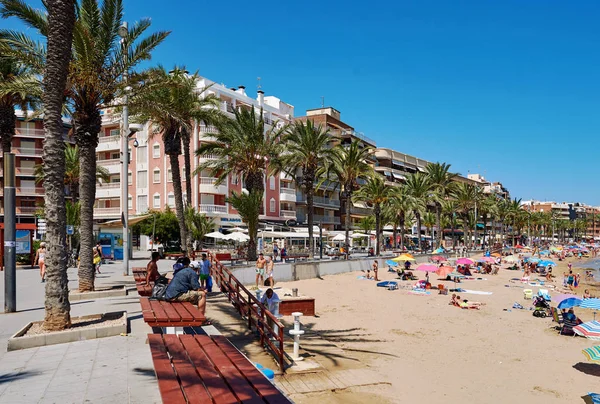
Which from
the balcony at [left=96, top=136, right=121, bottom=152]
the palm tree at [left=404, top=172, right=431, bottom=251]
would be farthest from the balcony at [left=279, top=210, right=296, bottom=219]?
the balcony at [left=96, top=136, right=121, bottom=152]

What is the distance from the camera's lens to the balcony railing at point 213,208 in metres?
44.7

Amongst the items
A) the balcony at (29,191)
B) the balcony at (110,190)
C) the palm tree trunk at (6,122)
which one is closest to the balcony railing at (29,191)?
the balcony at (29,191)

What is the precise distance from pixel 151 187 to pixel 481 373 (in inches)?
1686

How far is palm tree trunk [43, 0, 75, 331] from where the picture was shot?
859 centimetres

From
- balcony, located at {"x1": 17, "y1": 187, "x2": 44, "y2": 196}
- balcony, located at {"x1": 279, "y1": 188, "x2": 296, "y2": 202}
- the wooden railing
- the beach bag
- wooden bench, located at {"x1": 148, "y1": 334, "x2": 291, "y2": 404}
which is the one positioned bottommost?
the wooden railing

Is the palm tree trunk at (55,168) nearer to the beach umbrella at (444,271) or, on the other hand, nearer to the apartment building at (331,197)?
the beach umbrella at (444,271)

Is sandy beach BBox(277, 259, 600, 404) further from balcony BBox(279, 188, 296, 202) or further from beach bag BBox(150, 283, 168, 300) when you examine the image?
balcony BBox(279, 188, 296, 202)

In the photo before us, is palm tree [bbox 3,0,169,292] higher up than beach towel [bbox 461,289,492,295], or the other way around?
palm tree [bbox 3,0,169,292]

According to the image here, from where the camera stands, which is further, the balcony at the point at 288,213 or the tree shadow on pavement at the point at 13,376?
the balcony at the point at 288,213

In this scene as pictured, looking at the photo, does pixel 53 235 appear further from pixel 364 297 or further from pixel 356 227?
pixel 356 227

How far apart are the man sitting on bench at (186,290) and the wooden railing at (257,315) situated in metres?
1.43

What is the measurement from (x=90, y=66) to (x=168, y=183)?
116 ft

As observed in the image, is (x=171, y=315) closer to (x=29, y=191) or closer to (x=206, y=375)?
(x=206, y=375)

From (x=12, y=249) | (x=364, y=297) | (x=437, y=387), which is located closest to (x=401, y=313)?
(x=364, y=297)
